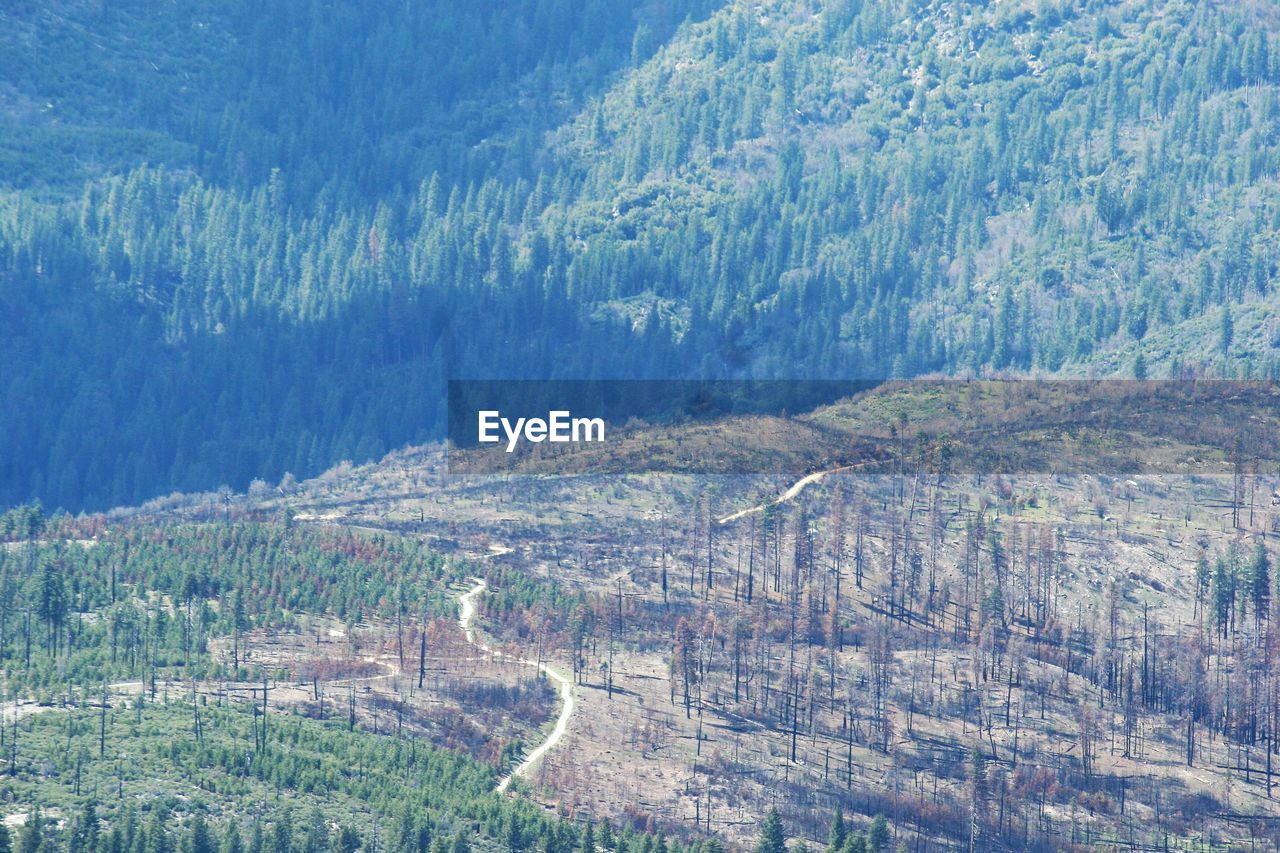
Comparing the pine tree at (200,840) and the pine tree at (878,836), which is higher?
the pine tree at (200,840)

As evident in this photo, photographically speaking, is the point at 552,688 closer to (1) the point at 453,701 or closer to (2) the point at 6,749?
(1) the point at 453,701

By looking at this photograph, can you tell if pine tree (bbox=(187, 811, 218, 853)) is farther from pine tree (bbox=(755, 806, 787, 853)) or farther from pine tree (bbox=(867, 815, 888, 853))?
pine tree (bbox=(867, 815, 888, 853))

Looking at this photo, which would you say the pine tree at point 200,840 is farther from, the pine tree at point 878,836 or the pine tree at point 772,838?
the pine tree at point 878,836

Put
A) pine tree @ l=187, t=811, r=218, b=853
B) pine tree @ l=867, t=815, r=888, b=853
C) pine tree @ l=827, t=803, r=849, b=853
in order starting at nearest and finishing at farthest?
pine tree @ l=187, t=811, r=218, b=853
pine tree @ l=827, t=803, r=849, b=853
pine tree @ l=867, t=815, r=888, b=853

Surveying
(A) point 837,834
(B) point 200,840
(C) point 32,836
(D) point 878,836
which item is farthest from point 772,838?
(C) point 32,836

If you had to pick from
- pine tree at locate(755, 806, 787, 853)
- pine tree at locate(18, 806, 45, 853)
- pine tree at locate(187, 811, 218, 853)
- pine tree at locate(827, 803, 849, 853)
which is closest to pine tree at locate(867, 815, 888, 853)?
pine tree at locate(827, 803, 849, 853)

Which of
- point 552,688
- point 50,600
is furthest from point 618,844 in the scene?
point 50,600

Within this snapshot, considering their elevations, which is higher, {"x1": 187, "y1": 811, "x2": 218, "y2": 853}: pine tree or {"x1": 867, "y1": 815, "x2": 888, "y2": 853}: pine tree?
{"x1": 187, "y1": 811, "x2": 218, "y2": 853}: pine tree

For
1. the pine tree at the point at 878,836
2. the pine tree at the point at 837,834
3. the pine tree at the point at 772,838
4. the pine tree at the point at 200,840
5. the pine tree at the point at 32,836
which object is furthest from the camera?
the pine tree at the point at 878,836

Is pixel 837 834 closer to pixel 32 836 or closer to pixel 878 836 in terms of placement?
pixel 878 836

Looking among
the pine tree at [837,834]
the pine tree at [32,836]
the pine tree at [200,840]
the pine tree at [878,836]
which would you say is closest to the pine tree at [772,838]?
the pine tree at [837,834]

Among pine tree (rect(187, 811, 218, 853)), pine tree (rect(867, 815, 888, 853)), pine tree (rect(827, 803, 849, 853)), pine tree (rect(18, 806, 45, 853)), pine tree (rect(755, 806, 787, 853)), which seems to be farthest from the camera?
pine tree (rect(867, 815, 888, 853))
